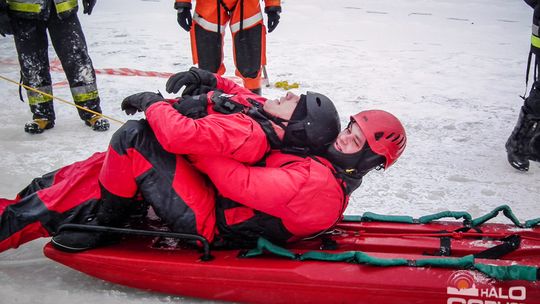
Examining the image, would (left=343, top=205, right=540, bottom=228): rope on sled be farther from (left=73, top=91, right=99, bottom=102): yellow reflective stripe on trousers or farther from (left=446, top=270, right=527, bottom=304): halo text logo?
(left=73, top=91, right=99, bottom=102): yellow reflective stripe on trousers

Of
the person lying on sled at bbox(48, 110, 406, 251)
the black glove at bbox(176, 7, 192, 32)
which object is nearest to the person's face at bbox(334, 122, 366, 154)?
the person lying on sled at bbox(48, 110, 406, 251)

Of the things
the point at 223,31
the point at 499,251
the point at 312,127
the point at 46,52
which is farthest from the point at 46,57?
the point at 499,251

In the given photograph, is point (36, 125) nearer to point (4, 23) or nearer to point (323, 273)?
point (4, 23)

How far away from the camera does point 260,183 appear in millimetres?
2082

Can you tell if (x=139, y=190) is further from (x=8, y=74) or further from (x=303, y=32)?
(x=303, y=32)

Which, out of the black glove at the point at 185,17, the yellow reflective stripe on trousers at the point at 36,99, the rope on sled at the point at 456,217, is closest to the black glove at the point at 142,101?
the rope on sled at the point at 456,217

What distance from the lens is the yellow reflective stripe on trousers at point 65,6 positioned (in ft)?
12.3

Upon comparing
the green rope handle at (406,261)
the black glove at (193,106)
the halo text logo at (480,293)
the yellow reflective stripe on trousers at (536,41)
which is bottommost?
the halo text logo at (480,293)

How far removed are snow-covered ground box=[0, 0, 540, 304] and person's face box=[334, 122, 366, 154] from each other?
0.92m

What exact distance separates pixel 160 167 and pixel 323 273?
32.9 inches

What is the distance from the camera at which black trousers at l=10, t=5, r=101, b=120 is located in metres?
3.80

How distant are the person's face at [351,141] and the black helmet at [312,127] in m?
0.05

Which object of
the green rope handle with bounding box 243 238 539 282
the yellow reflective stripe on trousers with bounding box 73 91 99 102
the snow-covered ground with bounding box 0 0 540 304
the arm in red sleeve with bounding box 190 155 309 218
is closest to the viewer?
the green rope handle with bounding box 243 238 539 282

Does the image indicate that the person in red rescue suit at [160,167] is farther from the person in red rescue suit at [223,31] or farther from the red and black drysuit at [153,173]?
the person in red rescue suit at [223,31]
